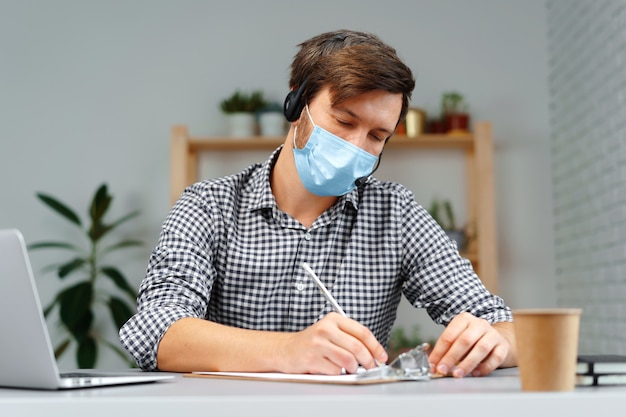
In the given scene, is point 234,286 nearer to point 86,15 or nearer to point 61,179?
point 61,179

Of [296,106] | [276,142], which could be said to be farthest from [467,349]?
[276,142]

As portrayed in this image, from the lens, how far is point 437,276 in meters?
1.67

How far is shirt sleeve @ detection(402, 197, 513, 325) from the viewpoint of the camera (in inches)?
63.2

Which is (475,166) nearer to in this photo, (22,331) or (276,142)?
(276,142)

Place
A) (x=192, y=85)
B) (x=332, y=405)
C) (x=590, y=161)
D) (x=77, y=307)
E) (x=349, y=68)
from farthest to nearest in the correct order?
(x=192, y=85) < (x=77, y=307) < (x=590, y=161) < (x=349, y=68) < (x=332, y=405)

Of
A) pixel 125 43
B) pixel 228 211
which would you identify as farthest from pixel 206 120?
pixel 228 211

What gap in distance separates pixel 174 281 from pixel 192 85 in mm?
2627

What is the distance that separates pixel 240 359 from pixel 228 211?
1.77ft

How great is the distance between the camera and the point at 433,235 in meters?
1.72

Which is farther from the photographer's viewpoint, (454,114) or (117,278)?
(454,114)

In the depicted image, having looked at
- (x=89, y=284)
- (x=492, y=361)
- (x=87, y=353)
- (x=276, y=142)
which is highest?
(x=276, y=142)

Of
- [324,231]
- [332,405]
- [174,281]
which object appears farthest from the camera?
[324,231]

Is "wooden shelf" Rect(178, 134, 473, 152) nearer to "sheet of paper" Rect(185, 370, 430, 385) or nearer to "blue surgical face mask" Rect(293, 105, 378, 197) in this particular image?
"blue surgical face mask" Rect(293, 105, 378, 197)

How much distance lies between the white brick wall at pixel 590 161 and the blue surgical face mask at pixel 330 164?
1716 mm
